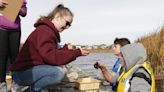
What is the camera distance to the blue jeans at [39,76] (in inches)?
208

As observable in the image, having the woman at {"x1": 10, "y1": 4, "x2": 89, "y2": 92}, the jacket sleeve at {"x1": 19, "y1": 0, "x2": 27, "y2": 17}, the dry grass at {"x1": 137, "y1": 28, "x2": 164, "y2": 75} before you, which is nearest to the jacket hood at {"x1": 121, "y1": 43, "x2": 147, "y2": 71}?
the woman at {"x1": 10, "y1": 4, "x2": 89, "y2": 92}

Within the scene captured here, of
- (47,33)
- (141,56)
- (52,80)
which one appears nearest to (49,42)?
(47,33)

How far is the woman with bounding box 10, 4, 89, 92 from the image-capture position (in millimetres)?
5245

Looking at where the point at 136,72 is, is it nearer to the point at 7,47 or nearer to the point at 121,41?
the point at 121,41

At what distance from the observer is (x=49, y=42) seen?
17.3ft

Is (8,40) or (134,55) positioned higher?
(8,40)

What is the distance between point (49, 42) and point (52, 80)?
464 millimetres

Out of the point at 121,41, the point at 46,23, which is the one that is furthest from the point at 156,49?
the point at 46,23

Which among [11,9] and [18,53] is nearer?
[11,9]

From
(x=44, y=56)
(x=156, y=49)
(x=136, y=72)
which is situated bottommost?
(x=156, y=49)

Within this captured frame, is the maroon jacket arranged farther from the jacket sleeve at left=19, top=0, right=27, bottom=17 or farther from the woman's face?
the jacket sleeve at left=19, top=0, right=27, bottom=17

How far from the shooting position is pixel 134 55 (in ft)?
16.8

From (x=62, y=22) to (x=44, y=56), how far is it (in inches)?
20.6

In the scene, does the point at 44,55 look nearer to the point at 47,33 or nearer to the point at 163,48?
the point at 47,33
